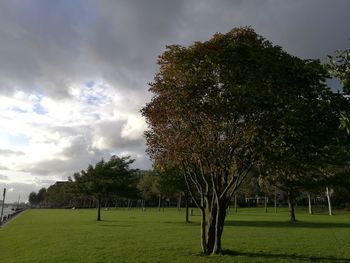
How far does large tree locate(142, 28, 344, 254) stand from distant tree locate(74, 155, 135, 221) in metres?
30.9

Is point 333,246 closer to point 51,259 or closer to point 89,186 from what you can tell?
point 51,259

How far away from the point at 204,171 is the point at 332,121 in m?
5.69

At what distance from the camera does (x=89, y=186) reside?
1861 inches

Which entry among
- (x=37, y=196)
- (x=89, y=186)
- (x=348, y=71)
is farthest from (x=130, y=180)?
(x=37, y=196)

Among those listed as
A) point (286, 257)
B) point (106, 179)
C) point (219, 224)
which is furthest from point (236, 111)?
point (106, 179)

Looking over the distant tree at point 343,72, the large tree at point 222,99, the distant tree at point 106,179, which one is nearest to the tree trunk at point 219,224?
the large tree at point 222,99

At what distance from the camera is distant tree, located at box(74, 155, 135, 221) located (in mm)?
47656

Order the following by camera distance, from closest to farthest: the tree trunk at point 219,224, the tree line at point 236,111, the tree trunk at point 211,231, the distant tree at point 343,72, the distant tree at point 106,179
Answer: the distant tree at point 343,72
the tree line at point 236,111
the tree trunk at point 219,224
the tree trunk at point 211,231
the distant tree at point 106,179

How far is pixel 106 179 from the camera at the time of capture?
47.8 metres

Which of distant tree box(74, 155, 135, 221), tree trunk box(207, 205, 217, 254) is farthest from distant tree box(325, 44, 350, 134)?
distant tree box(74, 155, 135, 221)

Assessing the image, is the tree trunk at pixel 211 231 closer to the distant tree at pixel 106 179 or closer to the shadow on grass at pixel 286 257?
the shadow on grass at pixel 286 257

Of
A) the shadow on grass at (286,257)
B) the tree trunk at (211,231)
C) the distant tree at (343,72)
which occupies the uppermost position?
the distant tree at (343,72)

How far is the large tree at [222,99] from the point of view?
15750 millimetres

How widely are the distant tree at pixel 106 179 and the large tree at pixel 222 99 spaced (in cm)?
3095
